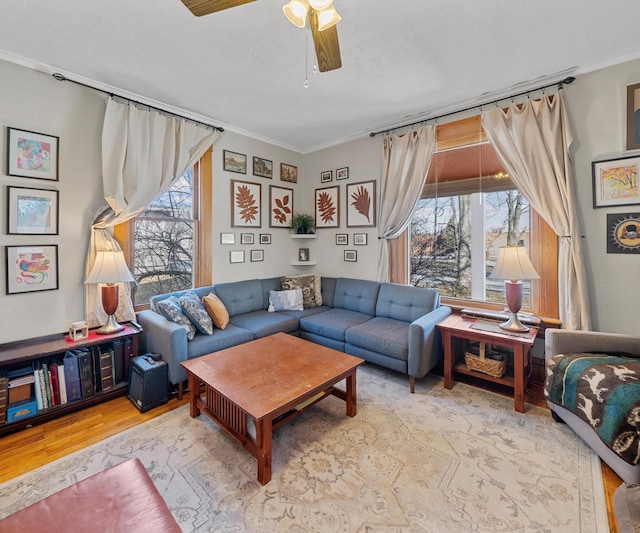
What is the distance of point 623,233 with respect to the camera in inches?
92.8

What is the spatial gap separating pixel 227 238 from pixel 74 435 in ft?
7.70

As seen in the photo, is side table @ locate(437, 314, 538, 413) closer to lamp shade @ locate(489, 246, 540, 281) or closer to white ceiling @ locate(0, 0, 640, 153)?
lamp shade @ locate(489, 246, 540, 281)

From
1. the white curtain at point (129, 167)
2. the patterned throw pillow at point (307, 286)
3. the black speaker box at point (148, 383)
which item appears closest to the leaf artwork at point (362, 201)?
the patterned throw pillow at point (307, 286)

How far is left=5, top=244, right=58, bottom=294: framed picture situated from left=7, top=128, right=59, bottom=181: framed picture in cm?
59

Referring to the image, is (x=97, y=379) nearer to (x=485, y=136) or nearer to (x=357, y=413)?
(x=357, y=413)

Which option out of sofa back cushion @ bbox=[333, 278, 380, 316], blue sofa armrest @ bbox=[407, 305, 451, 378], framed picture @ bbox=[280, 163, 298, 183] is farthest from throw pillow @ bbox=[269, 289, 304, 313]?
framed picture @ bbox=[280, 163, 298, 183]

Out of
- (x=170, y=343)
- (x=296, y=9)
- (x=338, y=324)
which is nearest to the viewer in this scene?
(x=296, y=9)

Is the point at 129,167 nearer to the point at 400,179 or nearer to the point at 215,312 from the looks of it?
the point at 215,312

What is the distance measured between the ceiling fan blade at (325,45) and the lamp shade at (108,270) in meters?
2.26

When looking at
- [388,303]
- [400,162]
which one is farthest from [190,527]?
[400,162]

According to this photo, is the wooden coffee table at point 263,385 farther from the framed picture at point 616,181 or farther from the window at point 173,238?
the framed picture at point 616,181

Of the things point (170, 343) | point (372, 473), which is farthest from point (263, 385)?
point (170, 343)

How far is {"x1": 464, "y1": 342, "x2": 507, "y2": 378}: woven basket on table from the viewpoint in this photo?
2574 mm

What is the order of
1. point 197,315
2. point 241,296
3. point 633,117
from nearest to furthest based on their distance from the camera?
point 633,117 → point 197,315 → point 241,296
